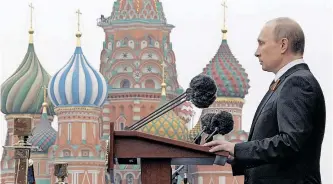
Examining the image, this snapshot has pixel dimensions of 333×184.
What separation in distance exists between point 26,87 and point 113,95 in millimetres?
4208

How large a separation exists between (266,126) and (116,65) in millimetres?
70370

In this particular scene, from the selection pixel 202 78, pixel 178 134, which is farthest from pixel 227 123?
pixel 178 134

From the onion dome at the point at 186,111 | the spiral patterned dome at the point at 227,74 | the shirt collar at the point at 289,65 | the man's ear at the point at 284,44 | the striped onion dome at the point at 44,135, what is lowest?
the shirt collar at the point at 289,65

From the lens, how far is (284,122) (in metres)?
5.27

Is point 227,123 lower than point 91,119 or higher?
lower

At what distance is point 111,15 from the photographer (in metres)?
77.5

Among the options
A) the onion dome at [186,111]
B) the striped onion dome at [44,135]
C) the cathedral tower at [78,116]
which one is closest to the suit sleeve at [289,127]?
the cathedral tower at [78,116]

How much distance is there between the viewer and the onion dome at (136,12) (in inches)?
2990

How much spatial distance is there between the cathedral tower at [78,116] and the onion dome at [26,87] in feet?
9.22

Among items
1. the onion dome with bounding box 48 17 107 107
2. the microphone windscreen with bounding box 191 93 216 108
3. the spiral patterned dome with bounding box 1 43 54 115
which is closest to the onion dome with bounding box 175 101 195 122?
the onion dome with bounding box 48 17 107 107

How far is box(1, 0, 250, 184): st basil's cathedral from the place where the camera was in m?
73.4

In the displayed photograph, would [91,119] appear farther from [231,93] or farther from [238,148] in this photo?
[238,148]

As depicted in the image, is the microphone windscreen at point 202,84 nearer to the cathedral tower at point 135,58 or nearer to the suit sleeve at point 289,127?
the suit sleeve at point 289,127

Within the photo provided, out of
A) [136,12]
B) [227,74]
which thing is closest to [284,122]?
[136,12]
